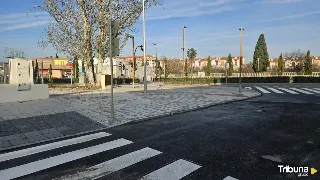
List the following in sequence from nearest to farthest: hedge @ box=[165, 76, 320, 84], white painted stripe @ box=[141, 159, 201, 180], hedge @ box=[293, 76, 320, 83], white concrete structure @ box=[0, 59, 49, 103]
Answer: white painted stripe @ box=[141, 159, 201, 180]
white concrete structure @ box=[0, 59, 49, 103]
hedge @ box=[293, 76, 320, 83]
hedge @ box=[165, 76, 320, 84]

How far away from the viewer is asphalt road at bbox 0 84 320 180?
413 centimetres

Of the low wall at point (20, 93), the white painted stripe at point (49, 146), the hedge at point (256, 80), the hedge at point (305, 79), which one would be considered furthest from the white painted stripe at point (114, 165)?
the hedge at point (305, 79)

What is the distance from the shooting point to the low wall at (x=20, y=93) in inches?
485

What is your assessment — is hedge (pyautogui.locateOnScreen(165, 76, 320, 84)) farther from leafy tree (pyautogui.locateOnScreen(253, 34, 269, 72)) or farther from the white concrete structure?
the white concrete structure

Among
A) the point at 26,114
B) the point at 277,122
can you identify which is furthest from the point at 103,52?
the point at 277,122

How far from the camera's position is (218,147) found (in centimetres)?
540

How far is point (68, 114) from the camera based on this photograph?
9.28m

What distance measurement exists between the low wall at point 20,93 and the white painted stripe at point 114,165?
10250 millimetres

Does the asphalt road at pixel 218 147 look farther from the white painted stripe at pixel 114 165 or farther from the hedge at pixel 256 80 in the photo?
the hedge at pixel 256 80

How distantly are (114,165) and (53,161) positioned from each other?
4.15 ft

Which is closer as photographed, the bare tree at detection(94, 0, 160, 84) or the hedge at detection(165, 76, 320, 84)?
the bare tree at detection(94, 0, 160, 84)

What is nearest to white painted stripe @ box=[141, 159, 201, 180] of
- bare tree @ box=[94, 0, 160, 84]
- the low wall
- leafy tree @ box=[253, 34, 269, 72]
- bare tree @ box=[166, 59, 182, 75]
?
the low wall

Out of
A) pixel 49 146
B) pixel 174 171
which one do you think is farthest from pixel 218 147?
pixel 49 146

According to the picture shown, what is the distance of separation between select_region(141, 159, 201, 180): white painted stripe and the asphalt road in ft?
0.17
